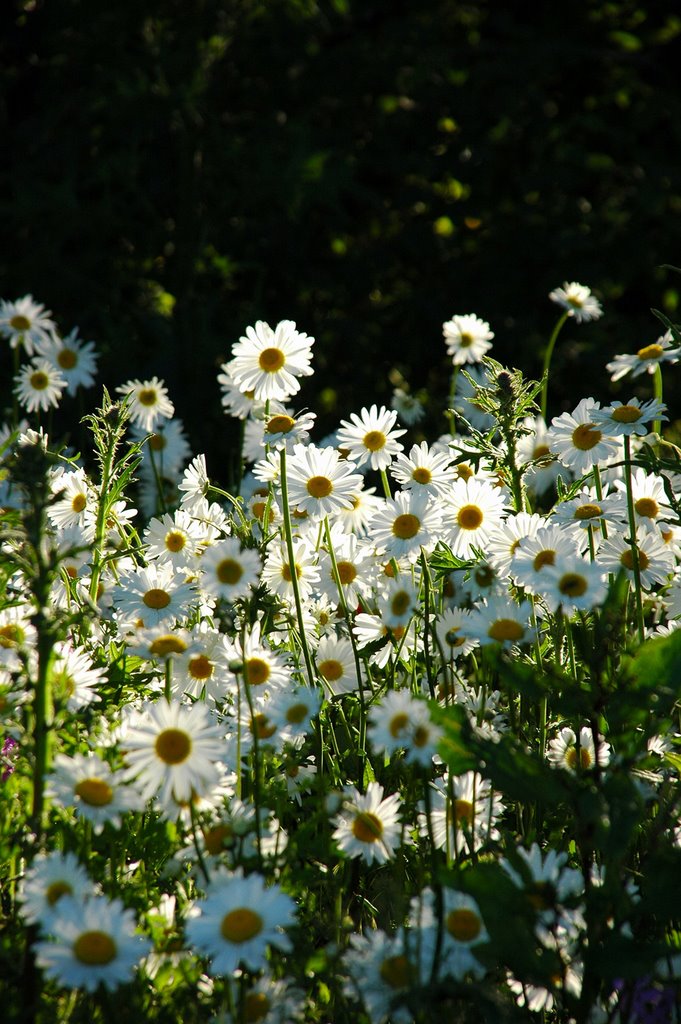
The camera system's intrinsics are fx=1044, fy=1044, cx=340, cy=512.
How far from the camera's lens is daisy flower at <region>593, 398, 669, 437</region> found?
166cm

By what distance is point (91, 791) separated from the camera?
1.10m

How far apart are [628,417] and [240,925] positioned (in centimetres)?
103

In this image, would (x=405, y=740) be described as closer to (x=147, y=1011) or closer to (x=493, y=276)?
(x=147, y=1011)

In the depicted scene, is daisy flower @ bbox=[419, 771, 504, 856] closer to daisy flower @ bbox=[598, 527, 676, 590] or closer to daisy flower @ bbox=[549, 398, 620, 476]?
daisy flower @ bbox=[598, 527, 676, 590]

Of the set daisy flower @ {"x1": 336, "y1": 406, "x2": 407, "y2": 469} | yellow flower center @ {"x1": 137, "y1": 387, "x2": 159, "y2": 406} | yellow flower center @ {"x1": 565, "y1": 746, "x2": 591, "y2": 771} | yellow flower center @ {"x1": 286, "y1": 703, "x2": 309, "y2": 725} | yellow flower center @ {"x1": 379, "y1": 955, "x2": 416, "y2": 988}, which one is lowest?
yellow flower center @ {"x1": 379, "y1": 955, "x2": 416, "y2": 988}

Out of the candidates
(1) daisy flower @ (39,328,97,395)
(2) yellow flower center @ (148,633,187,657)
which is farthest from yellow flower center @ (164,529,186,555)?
(1) daisy flower @ (39,328,97,395)

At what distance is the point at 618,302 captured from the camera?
4.64 meters

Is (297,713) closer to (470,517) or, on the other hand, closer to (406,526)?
(406,526)

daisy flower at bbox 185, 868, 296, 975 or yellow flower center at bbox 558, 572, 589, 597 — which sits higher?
yellow flower center at bbox 558, 572, 589, 597

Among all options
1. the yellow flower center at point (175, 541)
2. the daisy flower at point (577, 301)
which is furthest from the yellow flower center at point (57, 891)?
the daisy flower at point (577, 301)

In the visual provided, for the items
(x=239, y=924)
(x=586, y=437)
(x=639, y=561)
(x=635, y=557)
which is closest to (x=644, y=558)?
(x=639, y=561)

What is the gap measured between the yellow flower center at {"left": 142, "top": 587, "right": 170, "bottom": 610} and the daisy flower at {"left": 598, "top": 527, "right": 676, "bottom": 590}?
27.5 inches

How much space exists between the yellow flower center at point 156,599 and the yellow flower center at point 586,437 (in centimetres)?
76

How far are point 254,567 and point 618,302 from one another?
3705 millimetres
